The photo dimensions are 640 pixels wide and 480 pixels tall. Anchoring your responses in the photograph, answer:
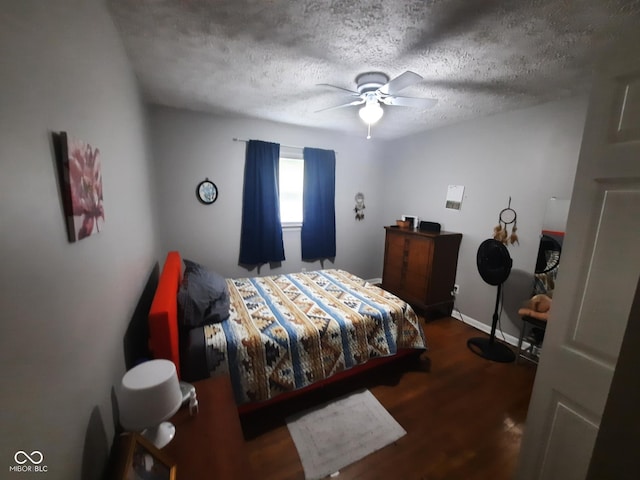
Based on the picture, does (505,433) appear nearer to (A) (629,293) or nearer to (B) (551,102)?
(A) (629,293)

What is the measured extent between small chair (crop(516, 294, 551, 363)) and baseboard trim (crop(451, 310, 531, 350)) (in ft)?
0.49

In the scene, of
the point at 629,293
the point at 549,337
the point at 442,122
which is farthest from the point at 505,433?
the point at 442,122

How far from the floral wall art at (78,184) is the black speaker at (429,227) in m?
3.48

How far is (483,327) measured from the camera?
10.2 ft

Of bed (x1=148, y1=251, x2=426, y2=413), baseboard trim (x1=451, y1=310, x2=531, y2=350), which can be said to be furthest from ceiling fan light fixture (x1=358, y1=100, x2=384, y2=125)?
baseboard trim (x1=451, y1=310, x2=531, y2=350)

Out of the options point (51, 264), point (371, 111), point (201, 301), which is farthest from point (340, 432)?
point (371, 111)

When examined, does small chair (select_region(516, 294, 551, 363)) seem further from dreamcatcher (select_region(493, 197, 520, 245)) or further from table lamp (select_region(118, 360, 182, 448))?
table lamp (select_region(118, 360, 182, 448))

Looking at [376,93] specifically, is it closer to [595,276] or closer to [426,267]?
[595,276]

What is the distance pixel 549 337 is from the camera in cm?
112

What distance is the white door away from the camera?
2.94ft

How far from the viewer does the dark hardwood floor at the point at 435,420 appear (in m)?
1.52

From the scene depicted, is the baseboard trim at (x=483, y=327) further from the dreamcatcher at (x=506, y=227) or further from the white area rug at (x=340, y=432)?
the white area rug at (x=340, y=432)

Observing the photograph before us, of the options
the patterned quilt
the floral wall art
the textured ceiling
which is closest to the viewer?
the floral wall art

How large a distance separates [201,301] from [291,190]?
2.35m
